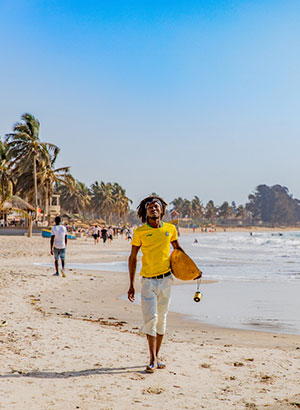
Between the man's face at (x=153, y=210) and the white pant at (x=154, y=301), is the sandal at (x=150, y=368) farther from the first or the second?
the man's face at (x=153, y=210)

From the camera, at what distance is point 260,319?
8.11 meters

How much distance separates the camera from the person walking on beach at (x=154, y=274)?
4.72m

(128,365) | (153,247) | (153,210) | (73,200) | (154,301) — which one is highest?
(73,200)

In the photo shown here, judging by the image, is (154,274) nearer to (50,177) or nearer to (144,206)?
(144,206)

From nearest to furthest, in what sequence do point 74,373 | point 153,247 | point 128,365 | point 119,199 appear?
point 74,373, point 153,247, point 128,365, point 119,199

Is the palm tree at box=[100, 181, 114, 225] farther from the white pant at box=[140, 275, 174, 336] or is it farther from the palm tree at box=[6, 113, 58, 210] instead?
the white pant at box=[140, 275, 174, 336]

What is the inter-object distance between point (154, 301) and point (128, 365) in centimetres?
78

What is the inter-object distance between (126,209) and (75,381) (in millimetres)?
126854

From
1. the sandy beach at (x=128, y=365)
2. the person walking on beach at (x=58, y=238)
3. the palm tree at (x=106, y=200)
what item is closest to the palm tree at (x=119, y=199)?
the palm tree at (x=106, y=200)

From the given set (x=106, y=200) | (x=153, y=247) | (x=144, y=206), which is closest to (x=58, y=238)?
(x=144, y=206)

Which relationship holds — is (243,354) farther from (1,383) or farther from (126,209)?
(126,209)

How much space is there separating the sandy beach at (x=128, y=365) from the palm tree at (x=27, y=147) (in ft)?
129

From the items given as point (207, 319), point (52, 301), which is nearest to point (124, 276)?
point (52, 301)

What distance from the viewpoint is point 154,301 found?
15.5 ft
